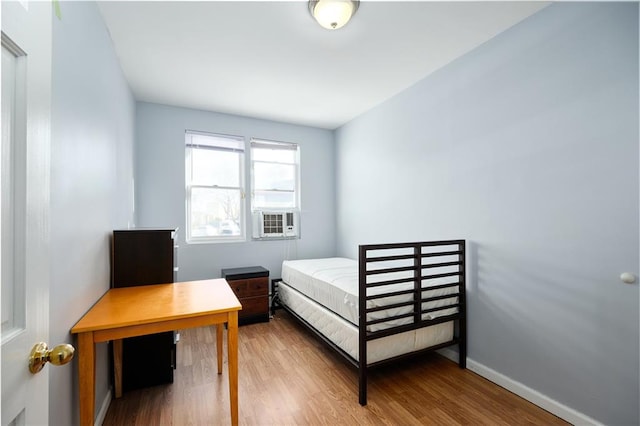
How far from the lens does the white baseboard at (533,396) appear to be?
66.7 inches

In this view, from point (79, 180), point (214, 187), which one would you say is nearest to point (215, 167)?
point (214, 187)

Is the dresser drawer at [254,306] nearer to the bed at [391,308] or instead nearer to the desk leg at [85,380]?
the bed at [391,308]

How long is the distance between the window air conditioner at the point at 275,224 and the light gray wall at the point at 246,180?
124 millimetres

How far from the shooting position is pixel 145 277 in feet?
6.82

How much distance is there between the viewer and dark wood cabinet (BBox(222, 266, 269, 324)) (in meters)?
3.32

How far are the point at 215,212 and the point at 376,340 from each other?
2655 millimetres

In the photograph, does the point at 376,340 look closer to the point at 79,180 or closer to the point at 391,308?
the point at 391,308

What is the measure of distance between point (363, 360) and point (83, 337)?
1.57 meters

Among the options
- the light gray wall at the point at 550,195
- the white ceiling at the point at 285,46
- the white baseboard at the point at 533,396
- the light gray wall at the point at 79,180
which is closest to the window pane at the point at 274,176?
the white ceiling at the point at 285,46

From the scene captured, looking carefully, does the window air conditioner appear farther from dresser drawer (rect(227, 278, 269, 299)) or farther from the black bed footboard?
the black bed footboard

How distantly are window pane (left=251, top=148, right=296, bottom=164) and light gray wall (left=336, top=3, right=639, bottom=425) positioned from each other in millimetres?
2065

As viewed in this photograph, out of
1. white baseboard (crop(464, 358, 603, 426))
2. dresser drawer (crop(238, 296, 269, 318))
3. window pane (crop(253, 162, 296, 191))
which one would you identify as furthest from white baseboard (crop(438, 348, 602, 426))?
window pane (crop(253, 162, 296, 191))

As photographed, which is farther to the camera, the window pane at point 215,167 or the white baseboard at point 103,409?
the window pane at point 215,167

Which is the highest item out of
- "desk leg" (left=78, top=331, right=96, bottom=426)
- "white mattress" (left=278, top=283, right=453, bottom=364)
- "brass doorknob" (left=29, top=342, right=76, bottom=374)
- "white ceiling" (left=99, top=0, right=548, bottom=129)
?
"white ceiling" (left=99, top=0, right=548, bottom=129)
